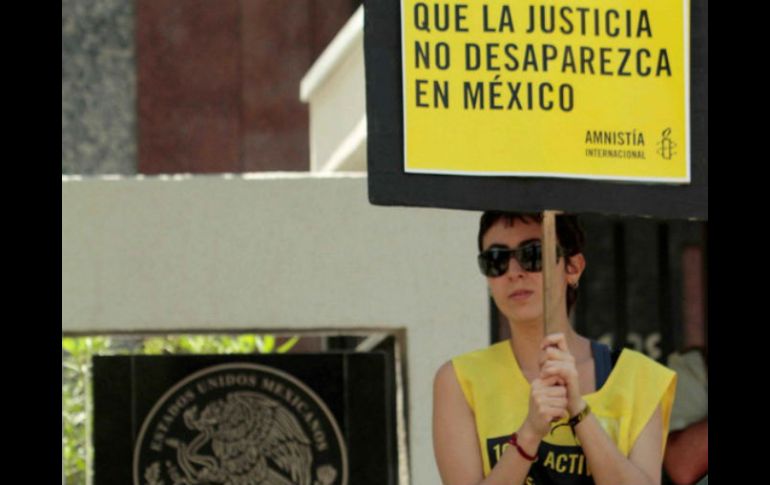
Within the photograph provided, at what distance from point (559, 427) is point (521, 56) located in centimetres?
101

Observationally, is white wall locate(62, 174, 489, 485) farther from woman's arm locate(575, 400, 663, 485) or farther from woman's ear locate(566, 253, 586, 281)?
woman's arm locate(575, 400, 663, 485)

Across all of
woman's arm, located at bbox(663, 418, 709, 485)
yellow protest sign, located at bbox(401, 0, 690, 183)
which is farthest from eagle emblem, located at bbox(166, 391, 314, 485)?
yellow protest sign, located at bbox(401, 0, 690, 183)

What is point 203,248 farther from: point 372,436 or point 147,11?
point 147,11

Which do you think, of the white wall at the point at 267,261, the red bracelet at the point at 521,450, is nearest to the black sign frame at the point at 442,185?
the red bracelet at the point at 521,450

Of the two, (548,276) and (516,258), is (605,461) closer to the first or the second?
(548,276)

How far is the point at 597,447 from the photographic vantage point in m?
6.63

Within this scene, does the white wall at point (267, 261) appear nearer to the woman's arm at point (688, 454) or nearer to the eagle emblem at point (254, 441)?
the eagle emblem at point (254, 441)

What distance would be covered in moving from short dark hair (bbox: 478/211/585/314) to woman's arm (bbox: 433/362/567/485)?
416mm

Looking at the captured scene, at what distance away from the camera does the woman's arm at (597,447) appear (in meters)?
6.54

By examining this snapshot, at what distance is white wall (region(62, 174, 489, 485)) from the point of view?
8844 mm

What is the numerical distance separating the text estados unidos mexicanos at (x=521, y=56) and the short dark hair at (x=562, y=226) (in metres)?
0.39

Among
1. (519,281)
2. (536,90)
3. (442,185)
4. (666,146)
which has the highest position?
(536,90)

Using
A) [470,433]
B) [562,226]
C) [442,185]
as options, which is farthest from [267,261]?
[442,185]
